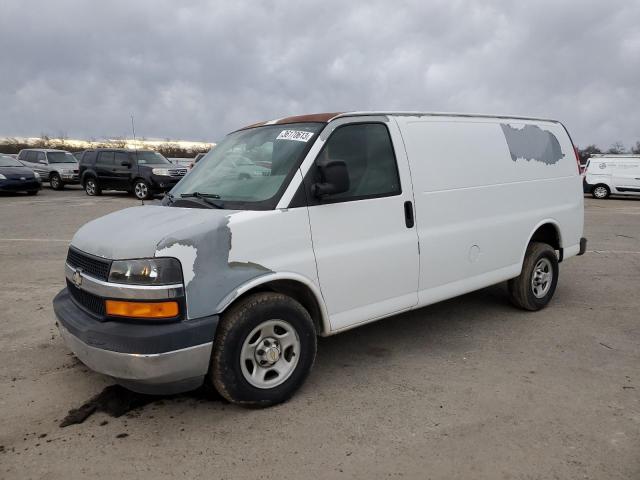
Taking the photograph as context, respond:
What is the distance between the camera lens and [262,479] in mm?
2660

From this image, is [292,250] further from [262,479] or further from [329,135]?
[262,479]

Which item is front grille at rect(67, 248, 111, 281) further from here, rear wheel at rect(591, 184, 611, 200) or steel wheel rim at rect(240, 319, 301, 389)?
rear wheel at rect(591, 184, 611, 200)

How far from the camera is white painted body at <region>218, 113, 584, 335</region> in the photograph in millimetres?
3338

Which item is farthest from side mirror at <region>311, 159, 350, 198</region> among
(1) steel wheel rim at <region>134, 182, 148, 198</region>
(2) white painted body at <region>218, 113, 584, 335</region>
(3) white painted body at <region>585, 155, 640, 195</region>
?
(3) white painted body at <region>585, 155, 640, 195</region>

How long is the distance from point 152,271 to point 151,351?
1.46 ft

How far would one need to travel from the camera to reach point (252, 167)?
3.74 metres

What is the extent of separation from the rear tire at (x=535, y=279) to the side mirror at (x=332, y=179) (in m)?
2.67

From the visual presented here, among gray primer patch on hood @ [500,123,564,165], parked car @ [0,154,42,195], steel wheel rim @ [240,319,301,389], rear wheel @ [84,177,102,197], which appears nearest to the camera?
steel wheel rim @ [240,319,301,389]

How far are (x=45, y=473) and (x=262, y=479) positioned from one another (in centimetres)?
115

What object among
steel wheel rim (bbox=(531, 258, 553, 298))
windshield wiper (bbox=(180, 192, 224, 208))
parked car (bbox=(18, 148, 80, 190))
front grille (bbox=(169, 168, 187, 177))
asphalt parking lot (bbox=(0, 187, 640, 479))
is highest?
parked car (bbox=(18, 148, 80, 190))

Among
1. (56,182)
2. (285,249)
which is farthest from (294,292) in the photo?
(56,182)

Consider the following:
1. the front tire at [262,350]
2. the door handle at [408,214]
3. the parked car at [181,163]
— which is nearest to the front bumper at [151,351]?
the front tire at [262,350]

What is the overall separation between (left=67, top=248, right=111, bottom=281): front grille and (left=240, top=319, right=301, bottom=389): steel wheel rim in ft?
3.08

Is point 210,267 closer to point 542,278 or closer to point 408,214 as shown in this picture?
point 408,214
